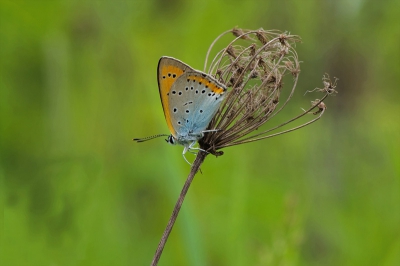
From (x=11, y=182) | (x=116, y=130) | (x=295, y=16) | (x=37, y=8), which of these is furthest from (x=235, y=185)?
(x=295, y=16)

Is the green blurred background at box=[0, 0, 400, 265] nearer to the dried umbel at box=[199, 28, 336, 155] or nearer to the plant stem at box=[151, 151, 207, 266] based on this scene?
the dried umbel at box=[199, 28, 336, 155]

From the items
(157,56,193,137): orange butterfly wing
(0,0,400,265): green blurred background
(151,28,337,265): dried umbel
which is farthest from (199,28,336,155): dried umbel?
(0,0,400,265): green blurred background

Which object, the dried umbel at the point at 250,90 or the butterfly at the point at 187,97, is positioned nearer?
the dried umbel at the point at 250,90

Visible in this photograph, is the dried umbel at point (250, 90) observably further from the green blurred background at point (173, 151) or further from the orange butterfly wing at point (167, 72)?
the green blurred background at point (173, 151)

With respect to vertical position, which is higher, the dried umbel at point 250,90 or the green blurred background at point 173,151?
the dried umbel at point 250,90

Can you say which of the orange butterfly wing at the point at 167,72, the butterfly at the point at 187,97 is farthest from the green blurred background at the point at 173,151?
the orange butterfly wing at the point at 167,72

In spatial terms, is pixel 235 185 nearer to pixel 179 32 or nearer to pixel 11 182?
pixel 11 182

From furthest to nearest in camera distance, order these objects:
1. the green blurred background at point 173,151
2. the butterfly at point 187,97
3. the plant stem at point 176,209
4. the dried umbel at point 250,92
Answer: the green blurred background at point 173,151
the butterfly at point 187,97
the dried umbel at point 250,92
the plant stem at point 176,209
